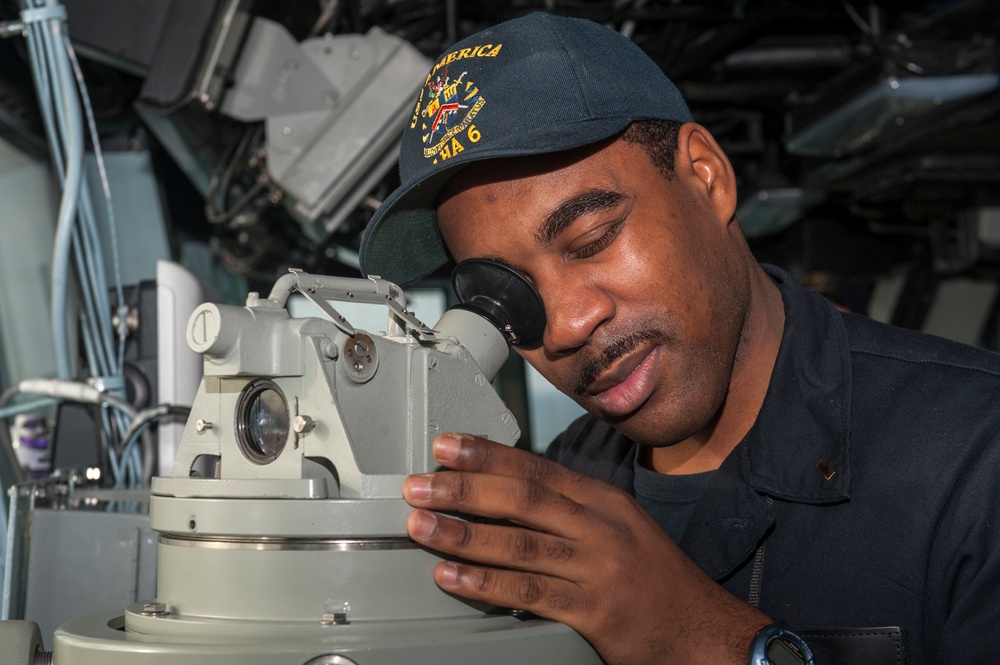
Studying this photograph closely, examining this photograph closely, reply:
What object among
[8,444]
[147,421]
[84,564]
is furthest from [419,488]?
[8,444]

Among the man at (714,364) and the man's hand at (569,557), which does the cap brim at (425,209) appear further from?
the man's hand at (569,557)

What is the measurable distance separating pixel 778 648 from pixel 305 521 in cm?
50

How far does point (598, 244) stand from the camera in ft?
4.22

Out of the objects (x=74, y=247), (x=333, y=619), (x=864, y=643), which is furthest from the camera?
(x=74, y=247)

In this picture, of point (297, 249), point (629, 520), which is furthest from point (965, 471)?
point (297, 249)

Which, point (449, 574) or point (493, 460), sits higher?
point (493, 460)

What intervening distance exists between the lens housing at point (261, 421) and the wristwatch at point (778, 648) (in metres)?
0.53

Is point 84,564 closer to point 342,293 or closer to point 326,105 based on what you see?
point 342,293

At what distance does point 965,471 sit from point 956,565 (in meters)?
0.12

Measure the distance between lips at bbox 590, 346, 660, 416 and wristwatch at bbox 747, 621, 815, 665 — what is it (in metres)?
0.39

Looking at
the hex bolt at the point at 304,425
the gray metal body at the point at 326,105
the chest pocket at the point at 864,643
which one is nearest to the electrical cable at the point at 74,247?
the gray metal body at the point at 326,105

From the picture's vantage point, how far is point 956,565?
3.91 ft

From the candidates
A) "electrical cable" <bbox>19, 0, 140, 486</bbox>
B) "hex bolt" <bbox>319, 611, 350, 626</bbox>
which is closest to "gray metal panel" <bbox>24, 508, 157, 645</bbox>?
"electrical cable" <bbox>19, 0, 140, 486</bbox>

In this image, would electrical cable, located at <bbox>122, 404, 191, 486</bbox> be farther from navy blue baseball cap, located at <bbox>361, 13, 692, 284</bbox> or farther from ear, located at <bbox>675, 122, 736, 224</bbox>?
ear, located at <bbox>675, 122, 736, 224</bbox>
